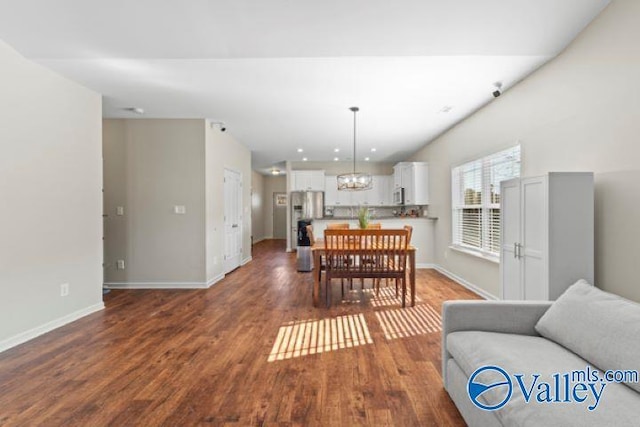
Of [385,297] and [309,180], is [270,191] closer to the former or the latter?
[309,180]

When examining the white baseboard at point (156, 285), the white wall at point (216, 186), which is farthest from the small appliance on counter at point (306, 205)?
the white baseboard at point (156, 285)

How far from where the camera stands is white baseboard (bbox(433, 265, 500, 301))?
3914 mm

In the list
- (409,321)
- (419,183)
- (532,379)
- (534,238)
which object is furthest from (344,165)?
(532,379)

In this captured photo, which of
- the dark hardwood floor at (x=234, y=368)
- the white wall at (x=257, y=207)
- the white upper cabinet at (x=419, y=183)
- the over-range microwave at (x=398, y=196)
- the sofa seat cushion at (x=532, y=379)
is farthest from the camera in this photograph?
the white wall at (x=257, y=207)

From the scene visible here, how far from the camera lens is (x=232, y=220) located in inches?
236

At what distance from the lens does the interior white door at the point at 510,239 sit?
251cm

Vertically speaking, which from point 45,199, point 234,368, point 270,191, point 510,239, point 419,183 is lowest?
point 234,368

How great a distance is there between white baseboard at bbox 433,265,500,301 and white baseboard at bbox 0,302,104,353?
15.8ft

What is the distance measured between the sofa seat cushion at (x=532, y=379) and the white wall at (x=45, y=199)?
362 cm

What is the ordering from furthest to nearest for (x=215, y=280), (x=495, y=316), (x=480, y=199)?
(x=215, y=280), (x=480, y=199), (x=495, y=316)

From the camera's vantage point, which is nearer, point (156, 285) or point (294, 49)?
point (294, 49)

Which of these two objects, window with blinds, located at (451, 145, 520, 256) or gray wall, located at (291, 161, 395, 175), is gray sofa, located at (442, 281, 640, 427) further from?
gray wall, located at (291, 161, 395, 175)

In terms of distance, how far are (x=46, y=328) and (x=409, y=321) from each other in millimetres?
3622

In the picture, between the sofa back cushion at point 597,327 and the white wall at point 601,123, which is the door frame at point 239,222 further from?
the sofa back cushion at point 597,327
